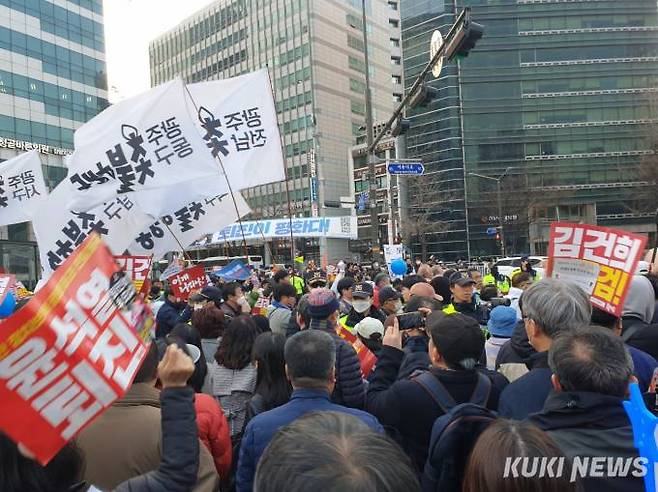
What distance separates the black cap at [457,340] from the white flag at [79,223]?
517 cm

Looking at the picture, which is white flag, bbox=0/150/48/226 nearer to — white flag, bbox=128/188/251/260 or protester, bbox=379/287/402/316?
white flag, bbox=128/188/251/260

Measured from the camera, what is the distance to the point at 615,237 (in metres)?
3.70

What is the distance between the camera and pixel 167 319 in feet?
23.6

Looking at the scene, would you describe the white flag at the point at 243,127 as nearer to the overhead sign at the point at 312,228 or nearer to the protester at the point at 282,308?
the protester at the point at 282,308

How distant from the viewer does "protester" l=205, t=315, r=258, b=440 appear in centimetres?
361

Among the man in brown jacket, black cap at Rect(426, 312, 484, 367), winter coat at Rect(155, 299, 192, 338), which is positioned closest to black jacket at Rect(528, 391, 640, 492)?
black cap at Rect(426, 312, 484, 367)

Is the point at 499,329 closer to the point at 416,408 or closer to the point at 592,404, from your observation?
the point at 416,408

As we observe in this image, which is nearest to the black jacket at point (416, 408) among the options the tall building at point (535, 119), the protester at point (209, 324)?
the protester at point (209, 324)

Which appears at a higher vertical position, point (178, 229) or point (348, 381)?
point (178, 229)

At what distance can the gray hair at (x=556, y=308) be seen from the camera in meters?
2.78

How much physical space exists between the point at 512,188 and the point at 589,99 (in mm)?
13349

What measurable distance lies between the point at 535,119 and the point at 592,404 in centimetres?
5593

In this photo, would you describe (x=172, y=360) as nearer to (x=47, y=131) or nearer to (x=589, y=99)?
(x=47, y=131)

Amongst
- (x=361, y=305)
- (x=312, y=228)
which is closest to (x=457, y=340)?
(x=361, y=305)
